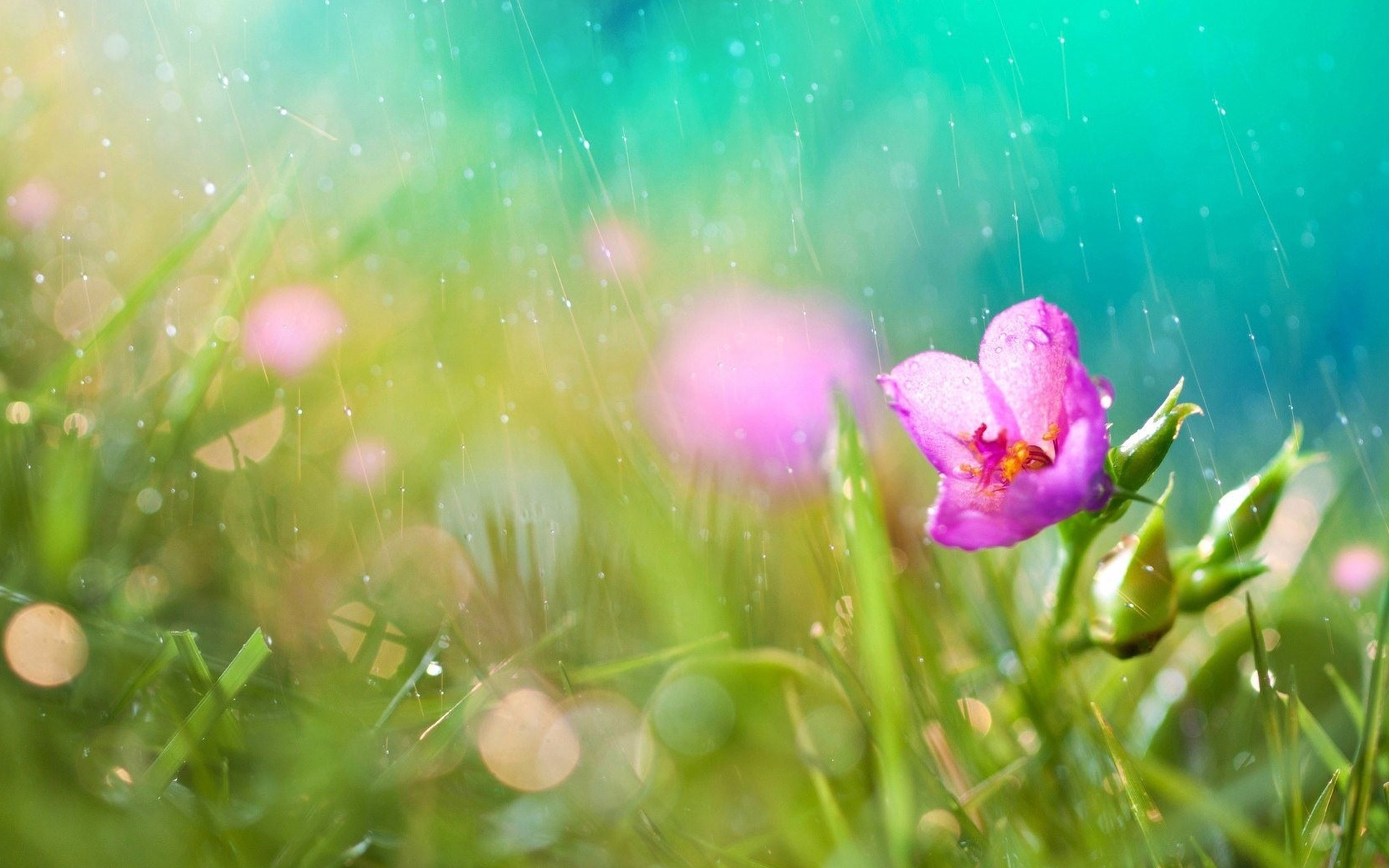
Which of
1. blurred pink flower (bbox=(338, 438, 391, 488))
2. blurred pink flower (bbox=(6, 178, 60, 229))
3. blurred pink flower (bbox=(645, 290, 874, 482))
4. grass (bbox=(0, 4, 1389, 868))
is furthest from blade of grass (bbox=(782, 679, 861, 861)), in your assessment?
blurred pink flower (bbox=(6, 178, 60, 229))

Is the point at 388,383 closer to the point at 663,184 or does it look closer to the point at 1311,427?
the point at 663,184

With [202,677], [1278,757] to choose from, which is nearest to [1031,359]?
[1278,757]

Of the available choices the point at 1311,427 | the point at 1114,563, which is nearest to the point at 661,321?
the point at 1114,563

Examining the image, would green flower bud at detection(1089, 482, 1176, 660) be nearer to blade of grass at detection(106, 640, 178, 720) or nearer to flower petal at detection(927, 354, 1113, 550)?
flower petal at detection(927, 354, 1113, 550)

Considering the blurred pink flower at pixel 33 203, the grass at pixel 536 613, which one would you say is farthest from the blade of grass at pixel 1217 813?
the blurred pink flower at pixel 33 203

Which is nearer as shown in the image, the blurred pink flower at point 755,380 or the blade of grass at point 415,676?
the blade of grass at point 415,676

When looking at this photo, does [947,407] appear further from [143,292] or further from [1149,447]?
[143,292]

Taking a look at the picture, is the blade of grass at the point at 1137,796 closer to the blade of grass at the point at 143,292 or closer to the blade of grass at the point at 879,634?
the blade of grass at the point at 879,634
